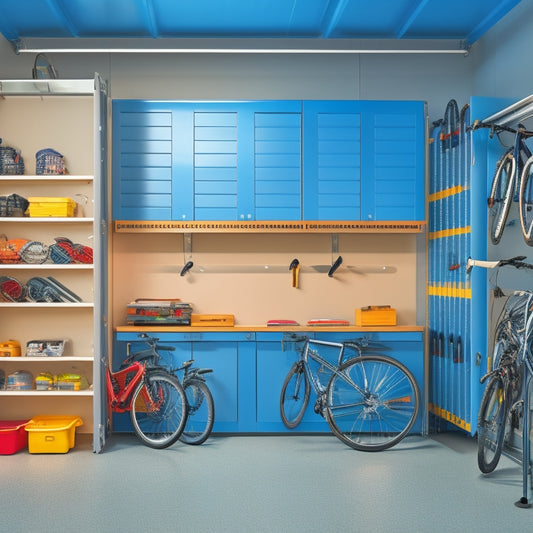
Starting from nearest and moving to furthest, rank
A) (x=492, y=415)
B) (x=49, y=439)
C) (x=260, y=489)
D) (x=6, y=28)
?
1. (x=260, y=489)
2. (x=492, y=415)
3. (x=49, y=439)
4. (x=6, y=28)

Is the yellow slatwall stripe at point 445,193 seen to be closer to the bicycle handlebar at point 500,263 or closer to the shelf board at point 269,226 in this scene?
the shelf board at point 269,226

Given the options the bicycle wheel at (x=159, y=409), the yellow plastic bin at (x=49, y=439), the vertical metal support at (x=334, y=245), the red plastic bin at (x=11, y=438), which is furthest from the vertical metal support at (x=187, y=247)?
the red plastic bin at (x=11, y=438)

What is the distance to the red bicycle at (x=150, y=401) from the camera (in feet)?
18.9

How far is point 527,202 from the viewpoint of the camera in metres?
5.03

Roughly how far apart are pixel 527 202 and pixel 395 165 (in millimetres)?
1530

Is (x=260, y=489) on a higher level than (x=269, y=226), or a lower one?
lower

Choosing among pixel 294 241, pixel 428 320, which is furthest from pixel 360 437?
pixel 294 241

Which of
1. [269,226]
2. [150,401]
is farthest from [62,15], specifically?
[150,401]

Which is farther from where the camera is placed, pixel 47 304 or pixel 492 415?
pixel 47 304

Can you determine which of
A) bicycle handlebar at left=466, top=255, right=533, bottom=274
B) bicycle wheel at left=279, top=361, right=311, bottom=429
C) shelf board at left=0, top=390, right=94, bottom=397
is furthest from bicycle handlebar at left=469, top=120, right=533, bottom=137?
shelf board at left=0, top=390, right=94, bottom=397

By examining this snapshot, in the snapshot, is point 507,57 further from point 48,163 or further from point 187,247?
point 48,163

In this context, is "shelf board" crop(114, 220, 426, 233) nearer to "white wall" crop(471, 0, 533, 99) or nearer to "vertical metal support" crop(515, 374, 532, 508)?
"white wall" crop(471, 0, 533, 99)

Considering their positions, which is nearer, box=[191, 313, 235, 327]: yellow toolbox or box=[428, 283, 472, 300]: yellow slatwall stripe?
box=[428, 283, 472, 300]: yellow slatwall stripe

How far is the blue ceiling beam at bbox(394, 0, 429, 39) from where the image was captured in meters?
5.69
